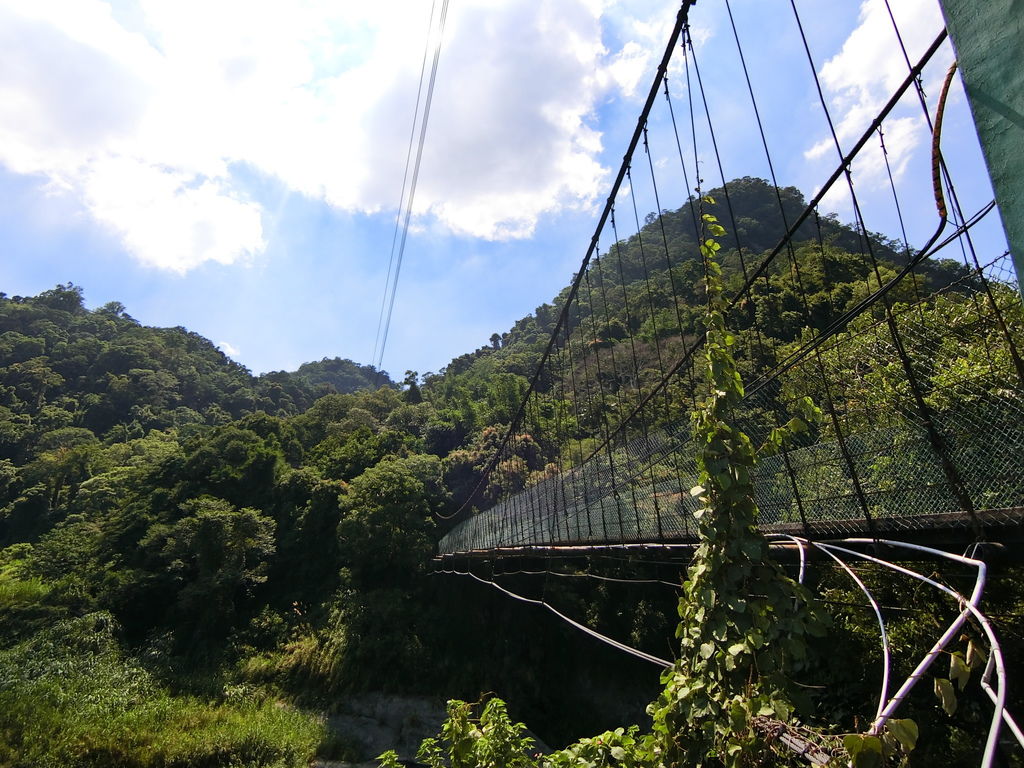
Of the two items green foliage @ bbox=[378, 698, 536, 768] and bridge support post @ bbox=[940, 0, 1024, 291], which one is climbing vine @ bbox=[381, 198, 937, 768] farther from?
green foliage @ bbox=[378, 698, 536, 768]

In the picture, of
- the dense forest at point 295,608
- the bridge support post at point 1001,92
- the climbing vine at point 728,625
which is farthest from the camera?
the dense forest at point 295,608

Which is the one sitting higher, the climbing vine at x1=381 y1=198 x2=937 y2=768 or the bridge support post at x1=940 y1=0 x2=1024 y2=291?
the bridge support post at x1=940 y1=0 x2=1024 y2=291

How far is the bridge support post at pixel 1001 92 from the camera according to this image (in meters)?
0.74

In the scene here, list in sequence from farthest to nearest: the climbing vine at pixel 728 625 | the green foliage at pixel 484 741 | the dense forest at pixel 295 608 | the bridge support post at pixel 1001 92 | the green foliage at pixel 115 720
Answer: the dense forest at pixel 295 608
the green foliage at pixel 115 720
the green foliage at pixel 484 741
the climbing vine at pixel 728 625
the bridge support post at pixel 1001 92

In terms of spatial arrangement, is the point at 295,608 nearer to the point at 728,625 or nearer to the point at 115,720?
the point at 115,720

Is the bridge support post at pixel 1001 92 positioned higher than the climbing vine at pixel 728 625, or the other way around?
the bridge support post at pixel 1001 92

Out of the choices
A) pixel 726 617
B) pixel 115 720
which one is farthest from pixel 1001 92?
pixel 115 720

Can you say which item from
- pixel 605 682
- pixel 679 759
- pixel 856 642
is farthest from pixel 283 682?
pixel 679 759

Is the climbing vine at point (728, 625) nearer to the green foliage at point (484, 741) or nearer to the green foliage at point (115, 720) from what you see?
the green foliage at point (484, 741)

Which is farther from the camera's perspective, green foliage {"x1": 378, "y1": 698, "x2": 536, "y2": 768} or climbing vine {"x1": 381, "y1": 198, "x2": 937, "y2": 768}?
green foliage {"x1": 378, "y1": 698, "x2": 536, "y2": 768}

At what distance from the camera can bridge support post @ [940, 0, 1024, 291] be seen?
742 mm

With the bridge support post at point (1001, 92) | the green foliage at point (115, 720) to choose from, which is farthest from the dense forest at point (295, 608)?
the bridge support post at point (1001, 92)

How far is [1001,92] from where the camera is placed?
77 centimetres

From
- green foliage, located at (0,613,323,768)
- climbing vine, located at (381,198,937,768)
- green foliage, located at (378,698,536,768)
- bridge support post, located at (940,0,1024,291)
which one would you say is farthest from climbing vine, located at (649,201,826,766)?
green foliage, located at (0,613,323,768)
